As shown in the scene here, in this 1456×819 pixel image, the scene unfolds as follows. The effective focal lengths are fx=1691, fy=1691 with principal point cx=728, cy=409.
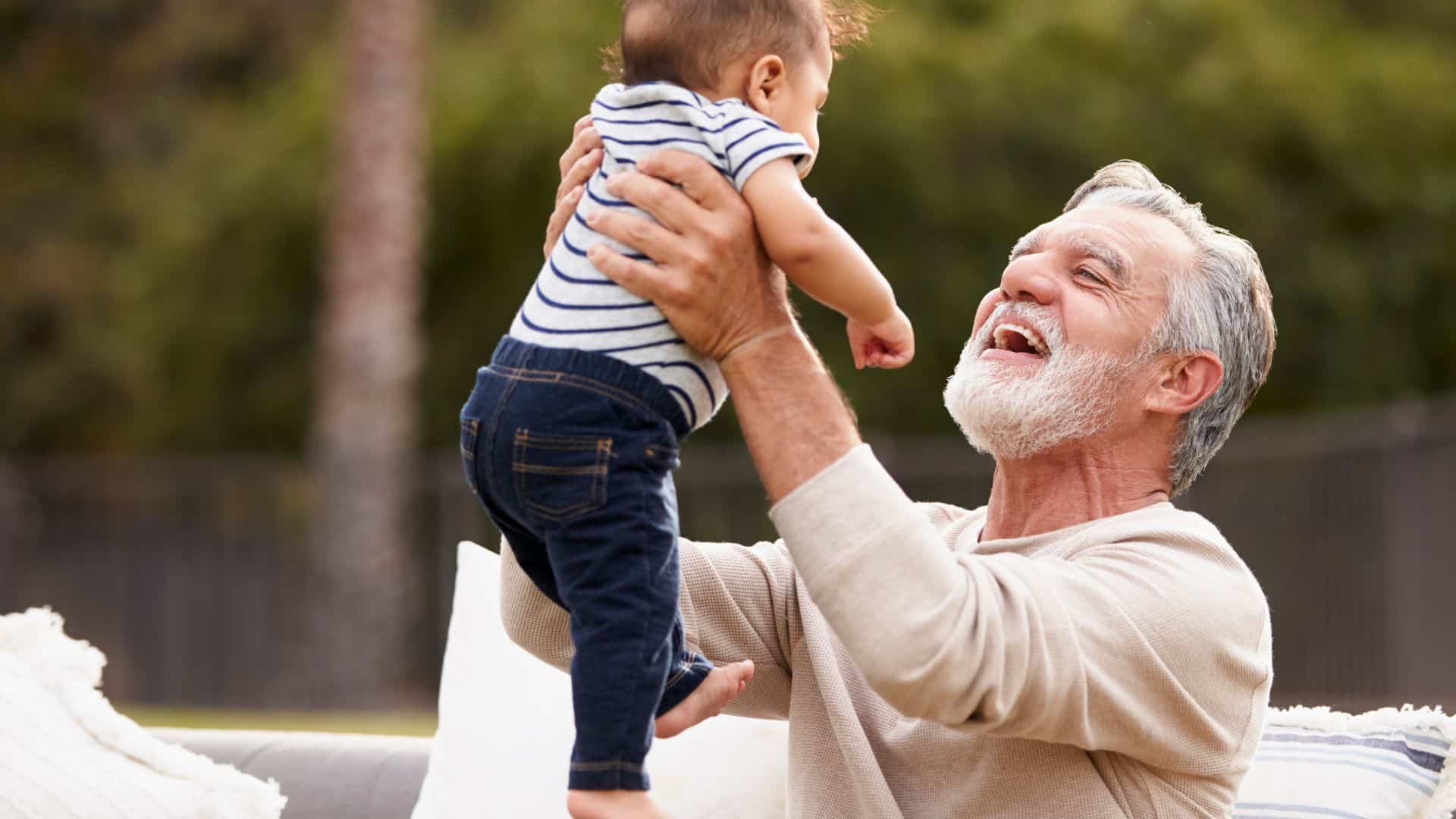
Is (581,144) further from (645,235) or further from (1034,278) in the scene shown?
(1034,278)

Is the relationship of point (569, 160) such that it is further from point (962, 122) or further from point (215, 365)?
point (215, 365)

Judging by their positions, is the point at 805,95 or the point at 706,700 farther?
the point at 706,700

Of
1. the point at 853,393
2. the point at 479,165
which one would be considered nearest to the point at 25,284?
the point at 479,165

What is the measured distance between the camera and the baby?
1896 millimetres

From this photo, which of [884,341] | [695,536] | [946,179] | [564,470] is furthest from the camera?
[946,179]

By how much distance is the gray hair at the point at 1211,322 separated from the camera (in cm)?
255

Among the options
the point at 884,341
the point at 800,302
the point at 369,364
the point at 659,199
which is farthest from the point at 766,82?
the point at 369,364

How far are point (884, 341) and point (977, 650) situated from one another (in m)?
0.41

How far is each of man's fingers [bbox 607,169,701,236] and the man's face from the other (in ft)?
2.34

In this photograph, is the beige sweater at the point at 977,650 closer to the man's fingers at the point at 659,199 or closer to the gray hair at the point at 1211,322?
the gray hair at the point at 1211,322

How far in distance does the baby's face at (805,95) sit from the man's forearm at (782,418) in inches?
9.3

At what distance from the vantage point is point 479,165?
10625 millimetres

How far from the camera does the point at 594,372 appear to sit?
1890 millimetres

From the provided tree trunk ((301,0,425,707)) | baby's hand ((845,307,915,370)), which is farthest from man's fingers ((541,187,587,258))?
tree trunk ((301,0,425,707))
